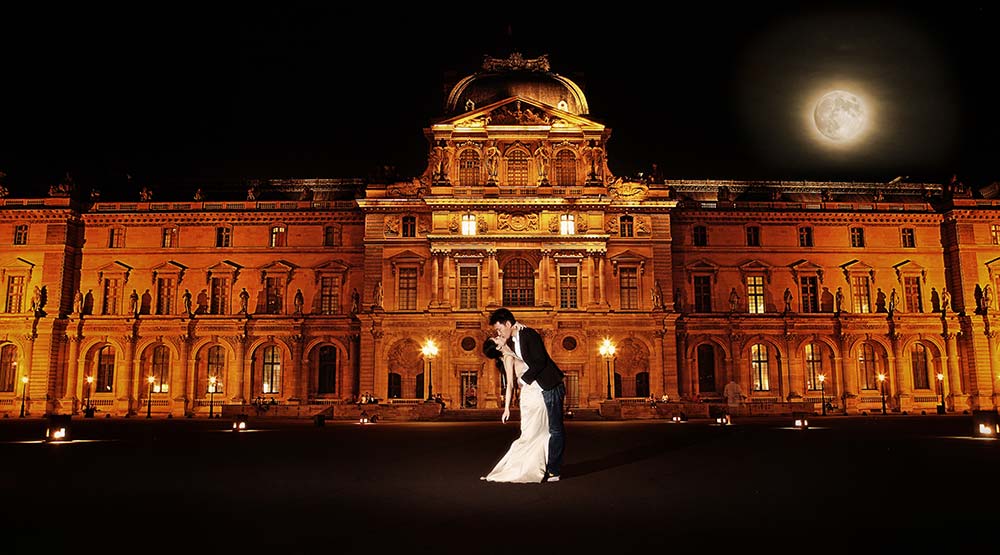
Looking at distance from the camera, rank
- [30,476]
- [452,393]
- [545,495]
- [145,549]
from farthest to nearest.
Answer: [452,393] → [30,476] → [545,495] → [145,549]

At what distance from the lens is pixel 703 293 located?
6241cm

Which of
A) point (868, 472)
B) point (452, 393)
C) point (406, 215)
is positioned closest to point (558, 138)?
point (406, 215)

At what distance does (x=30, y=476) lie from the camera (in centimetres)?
1418

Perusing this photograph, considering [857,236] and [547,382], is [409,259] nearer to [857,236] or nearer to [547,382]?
[857,236]

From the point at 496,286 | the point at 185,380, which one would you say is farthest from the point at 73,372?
the point at 496,286

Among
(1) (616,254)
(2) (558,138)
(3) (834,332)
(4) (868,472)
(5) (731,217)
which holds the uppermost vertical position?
(2) (558,138)

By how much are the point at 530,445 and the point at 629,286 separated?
45868 mm

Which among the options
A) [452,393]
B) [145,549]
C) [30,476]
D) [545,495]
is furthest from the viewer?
[452,393]

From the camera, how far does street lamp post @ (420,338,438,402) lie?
53531 millimetres

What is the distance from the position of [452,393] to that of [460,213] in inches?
520

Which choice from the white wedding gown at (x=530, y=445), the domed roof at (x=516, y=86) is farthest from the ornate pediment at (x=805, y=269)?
the white wedding gown at (x=530, y=445)

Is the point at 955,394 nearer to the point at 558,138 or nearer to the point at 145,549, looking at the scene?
the point at 558,138

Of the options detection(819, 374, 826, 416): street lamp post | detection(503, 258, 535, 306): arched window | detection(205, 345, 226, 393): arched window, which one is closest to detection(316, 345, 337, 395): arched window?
detection(205, 345, 226, 393): arched window

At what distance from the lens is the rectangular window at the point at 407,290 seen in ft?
188
